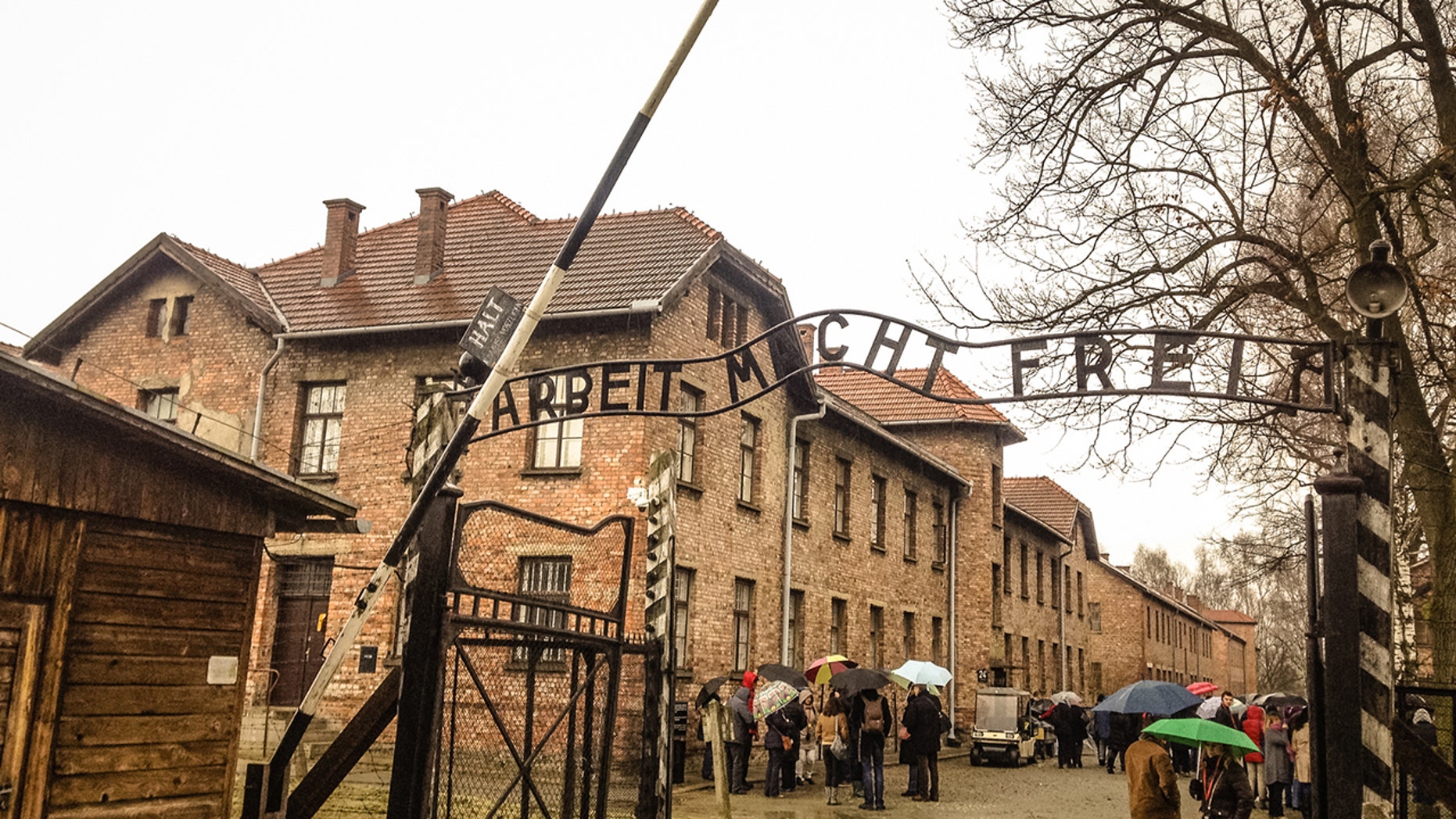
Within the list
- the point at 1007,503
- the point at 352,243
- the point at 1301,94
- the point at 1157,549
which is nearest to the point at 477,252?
the point at 352,243

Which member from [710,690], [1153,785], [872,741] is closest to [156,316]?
[710,690]

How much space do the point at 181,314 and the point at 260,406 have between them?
2870 mm

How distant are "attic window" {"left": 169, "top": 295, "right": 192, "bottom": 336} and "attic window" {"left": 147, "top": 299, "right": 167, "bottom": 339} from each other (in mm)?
285

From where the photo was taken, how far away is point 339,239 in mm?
25688

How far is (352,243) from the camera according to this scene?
2598cm

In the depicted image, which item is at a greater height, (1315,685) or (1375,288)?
(1375,288)

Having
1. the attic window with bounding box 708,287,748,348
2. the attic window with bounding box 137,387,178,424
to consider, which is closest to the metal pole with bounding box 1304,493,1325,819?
the attic window with bounding box 708,287,748,348

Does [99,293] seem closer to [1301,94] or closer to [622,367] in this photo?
[622,367]

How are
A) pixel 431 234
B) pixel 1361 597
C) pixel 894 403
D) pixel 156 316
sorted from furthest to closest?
pixel 894 403
pixel 156 316
pixel 431 234
pixel 1361 597

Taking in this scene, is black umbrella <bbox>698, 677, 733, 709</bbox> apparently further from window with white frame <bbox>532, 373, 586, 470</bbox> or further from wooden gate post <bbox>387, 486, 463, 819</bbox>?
wooden gate post <bbox>387, 486, 463, 819</bbox>

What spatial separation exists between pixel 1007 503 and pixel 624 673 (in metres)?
24.6

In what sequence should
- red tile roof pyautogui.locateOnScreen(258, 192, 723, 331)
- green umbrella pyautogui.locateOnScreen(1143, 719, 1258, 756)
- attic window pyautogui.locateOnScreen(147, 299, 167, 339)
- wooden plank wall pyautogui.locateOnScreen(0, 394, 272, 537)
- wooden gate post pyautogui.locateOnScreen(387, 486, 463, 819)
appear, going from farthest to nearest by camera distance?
attic window pyautogui.locateOnScreen(147, 299, 167, 339) < red tile roof pyautogui.locateOnScreen(258, 192, 723, 331) < green umbrella pyautogui.locateOnScreen(1143, 719, 1258, 756) < wooden plank wall pyautogui.locateOnScreen(0, 394, 272, 537) < wooden gate post pyautogui.locateOnScreen(387, 486, 463, 819)

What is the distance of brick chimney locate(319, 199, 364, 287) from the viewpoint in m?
25.5

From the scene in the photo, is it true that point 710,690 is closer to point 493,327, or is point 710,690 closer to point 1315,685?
point 493,327
